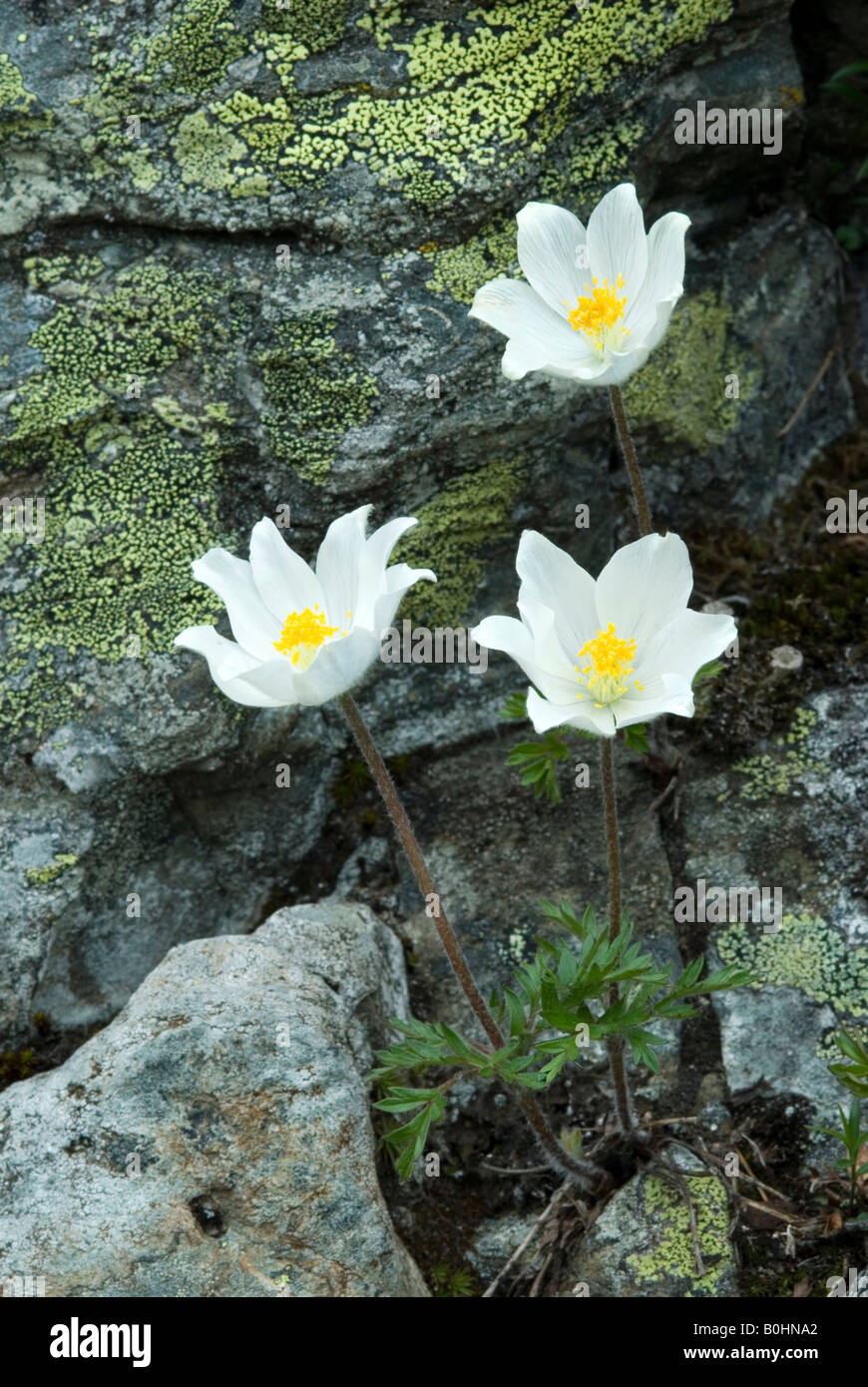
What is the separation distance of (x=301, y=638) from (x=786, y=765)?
6.19 ft

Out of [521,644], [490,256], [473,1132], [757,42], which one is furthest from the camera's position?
[757,42]

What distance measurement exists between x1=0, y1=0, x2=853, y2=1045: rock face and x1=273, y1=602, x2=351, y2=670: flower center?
0.94m

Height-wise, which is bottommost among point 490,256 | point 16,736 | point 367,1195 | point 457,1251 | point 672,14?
point 457,1251

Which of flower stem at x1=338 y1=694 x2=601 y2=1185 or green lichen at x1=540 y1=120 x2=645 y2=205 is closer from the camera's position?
flower stem at x1=338 y1=694 x2=601 y2=1185

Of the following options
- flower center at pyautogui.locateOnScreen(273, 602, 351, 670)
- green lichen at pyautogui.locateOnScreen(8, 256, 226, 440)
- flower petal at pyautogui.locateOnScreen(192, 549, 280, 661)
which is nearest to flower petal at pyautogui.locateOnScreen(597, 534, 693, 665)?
flower center at pyautogui.locateOnScreen(273, 602, 351, 670)

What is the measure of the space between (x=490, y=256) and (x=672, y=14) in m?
1.06

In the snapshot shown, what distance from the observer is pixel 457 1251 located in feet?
13.3

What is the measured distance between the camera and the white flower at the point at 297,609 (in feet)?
11.0

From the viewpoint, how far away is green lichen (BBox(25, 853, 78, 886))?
178 inches

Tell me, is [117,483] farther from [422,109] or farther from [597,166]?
[597,166]

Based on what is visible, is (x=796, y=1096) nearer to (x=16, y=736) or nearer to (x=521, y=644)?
(x=521, y=644)

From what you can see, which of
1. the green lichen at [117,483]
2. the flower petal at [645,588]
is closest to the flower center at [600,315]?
the flower petal at [645,588]

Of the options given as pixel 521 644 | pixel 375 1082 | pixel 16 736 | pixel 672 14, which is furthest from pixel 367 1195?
pixel 672 14

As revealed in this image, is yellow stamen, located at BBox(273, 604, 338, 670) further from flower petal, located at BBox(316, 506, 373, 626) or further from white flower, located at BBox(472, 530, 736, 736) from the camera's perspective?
white flower, located at BBox(472, 530, 736, 736)
